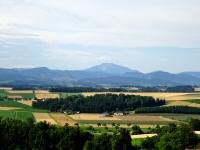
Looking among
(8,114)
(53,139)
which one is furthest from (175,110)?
(53,139)

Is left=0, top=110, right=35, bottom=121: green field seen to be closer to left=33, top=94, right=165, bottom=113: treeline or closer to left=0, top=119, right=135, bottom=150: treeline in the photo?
left=33, top=94, right=165, bottom=113: treeline

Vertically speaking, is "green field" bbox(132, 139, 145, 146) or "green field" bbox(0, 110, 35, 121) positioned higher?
"green field" bbox(0, 110, 35, 121)

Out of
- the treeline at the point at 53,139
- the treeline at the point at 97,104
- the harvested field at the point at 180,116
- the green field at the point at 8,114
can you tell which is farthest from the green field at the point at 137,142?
the treeline at the point at 97,104

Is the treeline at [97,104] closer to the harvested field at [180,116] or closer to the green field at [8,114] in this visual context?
the green field at [8,114]

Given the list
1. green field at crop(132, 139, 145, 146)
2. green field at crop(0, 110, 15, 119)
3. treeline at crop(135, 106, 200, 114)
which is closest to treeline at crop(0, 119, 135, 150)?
green field at crop(132, 139, 145, 146)

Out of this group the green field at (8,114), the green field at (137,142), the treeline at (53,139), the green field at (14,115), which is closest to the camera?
the treeline at (53,139)

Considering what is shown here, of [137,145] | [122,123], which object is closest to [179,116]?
[122,123]

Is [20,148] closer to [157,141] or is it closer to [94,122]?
[157,141]
